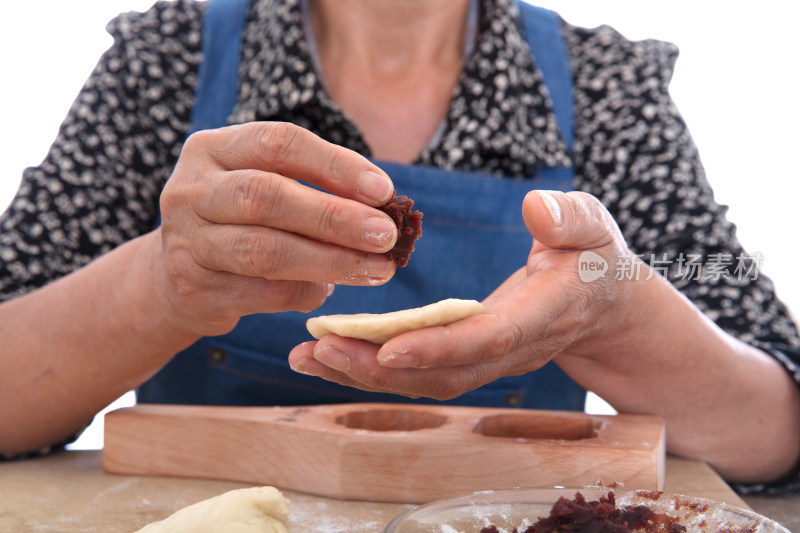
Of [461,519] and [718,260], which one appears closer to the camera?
[461,519]

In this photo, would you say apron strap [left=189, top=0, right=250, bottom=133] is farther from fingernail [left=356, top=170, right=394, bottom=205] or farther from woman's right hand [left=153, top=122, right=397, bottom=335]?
fingernail [left=356, top=170, right=394, bottom=205]

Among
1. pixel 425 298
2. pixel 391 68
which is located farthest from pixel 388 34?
pixel 425 298

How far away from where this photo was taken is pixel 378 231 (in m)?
0.99

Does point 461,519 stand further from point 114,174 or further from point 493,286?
point 114,174

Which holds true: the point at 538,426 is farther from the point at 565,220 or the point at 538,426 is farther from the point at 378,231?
the point at 378,231

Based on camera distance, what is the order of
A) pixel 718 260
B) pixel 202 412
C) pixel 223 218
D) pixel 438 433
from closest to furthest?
pixel 223 218
pixel 438 433
pixel 202 412
pixel 718 260

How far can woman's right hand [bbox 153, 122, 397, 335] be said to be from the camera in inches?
39.0

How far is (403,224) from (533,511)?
454mm

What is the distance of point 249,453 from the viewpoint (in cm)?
132

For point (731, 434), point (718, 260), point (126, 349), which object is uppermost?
point (718, 260)

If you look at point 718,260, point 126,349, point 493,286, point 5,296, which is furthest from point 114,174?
point 718,260

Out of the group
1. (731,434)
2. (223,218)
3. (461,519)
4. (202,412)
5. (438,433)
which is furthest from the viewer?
(731,434)

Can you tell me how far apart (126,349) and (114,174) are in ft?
2.03

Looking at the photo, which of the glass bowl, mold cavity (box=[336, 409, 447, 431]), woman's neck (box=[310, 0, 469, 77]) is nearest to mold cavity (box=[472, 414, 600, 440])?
mold cavity (box=[336, 409, 447, 431])
